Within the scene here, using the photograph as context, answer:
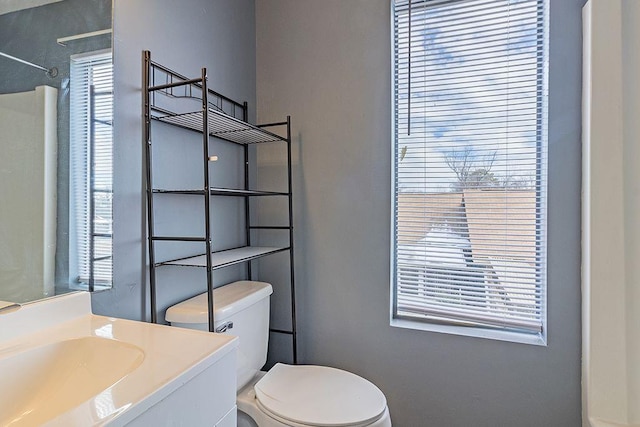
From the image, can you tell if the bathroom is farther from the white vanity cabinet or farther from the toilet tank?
the white vanity cabinet

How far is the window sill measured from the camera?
1.42 meters

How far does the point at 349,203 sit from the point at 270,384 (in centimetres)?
84

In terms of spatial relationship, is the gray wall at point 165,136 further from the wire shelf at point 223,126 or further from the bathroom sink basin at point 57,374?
the bathroom sink basin at point 57,374

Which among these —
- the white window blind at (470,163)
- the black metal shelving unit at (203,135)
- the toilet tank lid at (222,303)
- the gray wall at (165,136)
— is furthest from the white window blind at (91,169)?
the white window blind at (470,163)

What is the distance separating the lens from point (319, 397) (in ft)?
4.16

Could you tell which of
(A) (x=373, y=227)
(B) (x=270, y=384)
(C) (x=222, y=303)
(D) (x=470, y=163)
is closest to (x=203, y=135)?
(C) (x=222, y=303)

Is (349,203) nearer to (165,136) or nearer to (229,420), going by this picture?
(165,136)

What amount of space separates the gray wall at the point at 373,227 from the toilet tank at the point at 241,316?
29 centimetres

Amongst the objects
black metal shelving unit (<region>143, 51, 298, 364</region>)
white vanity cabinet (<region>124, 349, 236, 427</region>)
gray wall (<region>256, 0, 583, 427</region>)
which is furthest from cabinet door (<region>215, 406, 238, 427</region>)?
gray wall (<region>256, 0, 583, 427</region>)

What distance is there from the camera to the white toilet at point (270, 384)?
3.82 ft

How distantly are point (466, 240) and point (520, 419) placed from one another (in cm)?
75

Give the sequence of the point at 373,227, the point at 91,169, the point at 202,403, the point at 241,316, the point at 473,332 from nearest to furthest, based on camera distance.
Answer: the point at 202,403, the point at 91,169, the point at 241,316, the point at 473,332, the point at 373,227

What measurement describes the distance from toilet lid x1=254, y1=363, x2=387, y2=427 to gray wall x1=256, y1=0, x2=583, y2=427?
0.30 metres
